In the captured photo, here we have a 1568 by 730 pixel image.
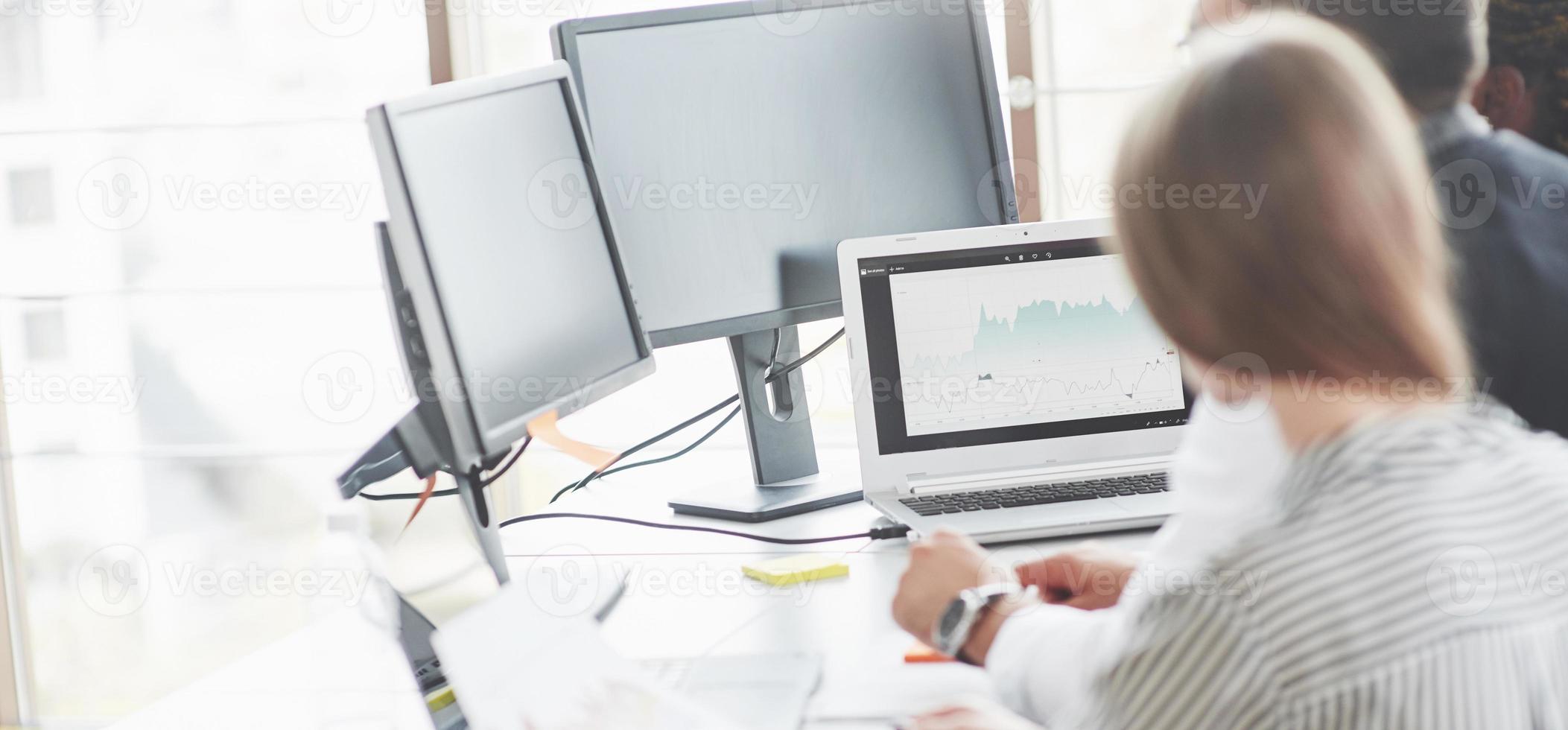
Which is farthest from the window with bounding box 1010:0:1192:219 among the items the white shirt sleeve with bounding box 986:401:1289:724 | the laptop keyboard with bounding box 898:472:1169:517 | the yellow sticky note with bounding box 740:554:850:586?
the white shirt sleeve with bounding box 986:401:1289:724

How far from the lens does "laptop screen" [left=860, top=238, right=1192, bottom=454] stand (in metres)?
1.34

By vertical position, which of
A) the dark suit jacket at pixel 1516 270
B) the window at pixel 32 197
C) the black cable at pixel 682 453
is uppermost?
the window at pixel 32 197

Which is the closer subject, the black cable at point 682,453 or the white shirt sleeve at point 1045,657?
the white shirt sleeve at point 1045,657

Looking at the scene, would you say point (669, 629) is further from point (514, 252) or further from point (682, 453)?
point (682, 453)

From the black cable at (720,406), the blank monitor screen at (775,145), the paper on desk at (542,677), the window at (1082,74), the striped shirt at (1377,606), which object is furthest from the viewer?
the window at (1082,74)

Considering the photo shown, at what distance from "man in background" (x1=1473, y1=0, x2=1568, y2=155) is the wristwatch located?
806mm

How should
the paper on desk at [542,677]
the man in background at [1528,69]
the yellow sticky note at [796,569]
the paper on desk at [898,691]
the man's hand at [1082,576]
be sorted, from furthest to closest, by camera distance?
the man in background at [1528,69] < the yellow sticky note at [796,569] < the man's hand at [1082,576] < the paper on desk at [898,691] < the paper on desk at [542,677]

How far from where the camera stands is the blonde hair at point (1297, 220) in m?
0.60

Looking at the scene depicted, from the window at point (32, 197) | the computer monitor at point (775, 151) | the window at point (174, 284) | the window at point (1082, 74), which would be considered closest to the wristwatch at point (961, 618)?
the computer monitor at point (775, 151)

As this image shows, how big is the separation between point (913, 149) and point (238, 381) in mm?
1809

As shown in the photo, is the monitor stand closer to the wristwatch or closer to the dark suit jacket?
the wristwatch

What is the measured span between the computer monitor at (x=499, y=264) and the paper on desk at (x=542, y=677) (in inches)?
8.5

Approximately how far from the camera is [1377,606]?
582mm

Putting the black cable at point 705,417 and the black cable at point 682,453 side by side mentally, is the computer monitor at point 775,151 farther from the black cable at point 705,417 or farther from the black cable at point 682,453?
the black cable at point 682,453
